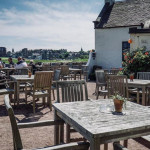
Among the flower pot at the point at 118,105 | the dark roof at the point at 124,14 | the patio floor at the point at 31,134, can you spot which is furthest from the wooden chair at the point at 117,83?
the dark roof at the point at 124,14

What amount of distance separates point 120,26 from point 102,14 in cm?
271

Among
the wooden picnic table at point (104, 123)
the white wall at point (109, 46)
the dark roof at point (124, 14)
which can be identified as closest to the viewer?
the wooden picnic table at point (104, 123)

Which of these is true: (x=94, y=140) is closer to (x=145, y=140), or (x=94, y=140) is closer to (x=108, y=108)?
(x=108, y=108)

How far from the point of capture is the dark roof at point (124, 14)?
15028mm

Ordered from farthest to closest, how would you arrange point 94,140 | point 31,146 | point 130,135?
point 31,146 < point 130,135 < point 94,140

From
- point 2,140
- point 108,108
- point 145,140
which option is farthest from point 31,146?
point 145,140

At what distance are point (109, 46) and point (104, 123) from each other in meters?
14.1

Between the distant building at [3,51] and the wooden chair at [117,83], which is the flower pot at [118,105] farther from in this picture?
the distant building at [3,51]

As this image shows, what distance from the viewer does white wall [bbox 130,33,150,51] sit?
31.6 feet

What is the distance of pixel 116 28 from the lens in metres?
15.5

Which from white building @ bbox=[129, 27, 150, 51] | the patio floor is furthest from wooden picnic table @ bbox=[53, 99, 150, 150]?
white building @ bbox=[129, 27, 150, 51]

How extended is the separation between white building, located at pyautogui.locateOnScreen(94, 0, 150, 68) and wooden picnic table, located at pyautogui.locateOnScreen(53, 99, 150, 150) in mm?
12611

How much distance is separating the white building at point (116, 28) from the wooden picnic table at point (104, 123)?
1261cm

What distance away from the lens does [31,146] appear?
380 cm
